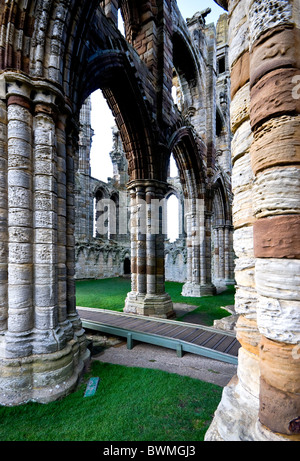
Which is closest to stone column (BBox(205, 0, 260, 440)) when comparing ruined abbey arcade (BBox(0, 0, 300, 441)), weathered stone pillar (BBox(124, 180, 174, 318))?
ruined abbey arcade (BBox(0, 0, 300, 441))

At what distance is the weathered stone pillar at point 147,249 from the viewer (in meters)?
6.33

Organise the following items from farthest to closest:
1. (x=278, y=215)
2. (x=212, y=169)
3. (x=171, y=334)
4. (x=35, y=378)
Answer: (x=212, y=169) → (x=171, y=334) → (x=35, y=378) → (x=278, y=215)

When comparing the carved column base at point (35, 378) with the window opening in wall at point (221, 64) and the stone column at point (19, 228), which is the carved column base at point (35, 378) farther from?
the window opening in wall at point (221, 64)

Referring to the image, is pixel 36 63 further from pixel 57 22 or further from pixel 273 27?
pixel 273 27

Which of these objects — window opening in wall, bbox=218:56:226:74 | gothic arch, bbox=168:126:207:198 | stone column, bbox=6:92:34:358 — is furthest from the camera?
window opening in wall, bbox=218:56:226:74

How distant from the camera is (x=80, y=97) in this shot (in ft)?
14.0

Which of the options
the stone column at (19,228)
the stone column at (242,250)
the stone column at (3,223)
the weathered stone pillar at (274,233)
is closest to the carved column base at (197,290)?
the stone column at (19,228)

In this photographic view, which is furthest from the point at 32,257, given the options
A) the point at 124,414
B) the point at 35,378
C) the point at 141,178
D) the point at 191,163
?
the point at 191,163

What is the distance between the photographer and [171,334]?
4363mm

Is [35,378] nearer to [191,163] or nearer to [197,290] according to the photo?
[197,290]

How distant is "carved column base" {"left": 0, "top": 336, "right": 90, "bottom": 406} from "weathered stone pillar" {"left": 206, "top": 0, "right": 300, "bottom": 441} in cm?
209

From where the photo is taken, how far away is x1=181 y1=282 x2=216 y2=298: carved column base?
31.8 ft

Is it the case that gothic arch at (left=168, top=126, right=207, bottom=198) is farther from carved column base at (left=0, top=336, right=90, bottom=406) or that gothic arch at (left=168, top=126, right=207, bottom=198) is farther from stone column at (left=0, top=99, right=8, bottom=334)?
carved column base at (left=0, top=336, right=90, bottom=406)

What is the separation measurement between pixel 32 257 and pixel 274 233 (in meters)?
2.78
